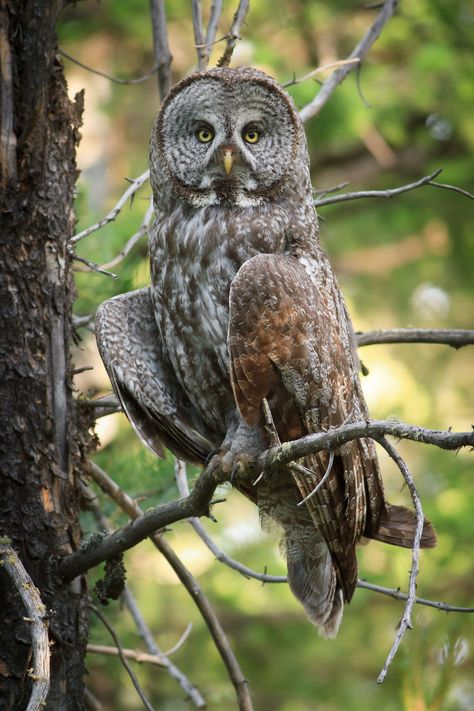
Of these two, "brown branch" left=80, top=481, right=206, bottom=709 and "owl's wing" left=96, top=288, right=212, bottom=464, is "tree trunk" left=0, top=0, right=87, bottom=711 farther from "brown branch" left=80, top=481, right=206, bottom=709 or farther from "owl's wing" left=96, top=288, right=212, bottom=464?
"owl's wing" left=96, top=288, right=212, bottom=464

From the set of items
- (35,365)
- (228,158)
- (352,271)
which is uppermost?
(352,271)

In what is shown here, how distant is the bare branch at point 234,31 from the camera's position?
4.31 metres

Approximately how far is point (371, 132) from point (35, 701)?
25.8ft

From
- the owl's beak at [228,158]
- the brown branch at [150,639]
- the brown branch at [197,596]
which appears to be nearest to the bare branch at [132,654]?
the brown branch at [150,639]

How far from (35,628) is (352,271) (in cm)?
903

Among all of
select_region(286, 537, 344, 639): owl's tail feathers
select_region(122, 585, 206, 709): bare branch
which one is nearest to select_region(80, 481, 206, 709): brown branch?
select_region(122, 585, 206, 709): bare branch

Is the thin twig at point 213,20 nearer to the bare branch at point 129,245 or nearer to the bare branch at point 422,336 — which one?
the bare branch at point 129,245

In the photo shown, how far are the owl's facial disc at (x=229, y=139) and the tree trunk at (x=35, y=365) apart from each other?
29.4 inches

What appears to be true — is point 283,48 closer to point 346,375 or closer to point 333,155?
point 333,155

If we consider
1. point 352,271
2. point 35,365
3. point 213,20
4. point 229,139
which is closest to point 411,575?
point 35,365

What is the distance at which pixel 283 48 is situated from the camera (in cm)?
1015

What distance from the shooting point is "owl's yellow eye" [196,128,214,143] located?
4.31 meters

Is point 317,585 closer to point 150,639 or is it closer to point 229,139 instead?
point 150,639

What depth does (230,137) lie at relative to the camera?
13.8 feet
